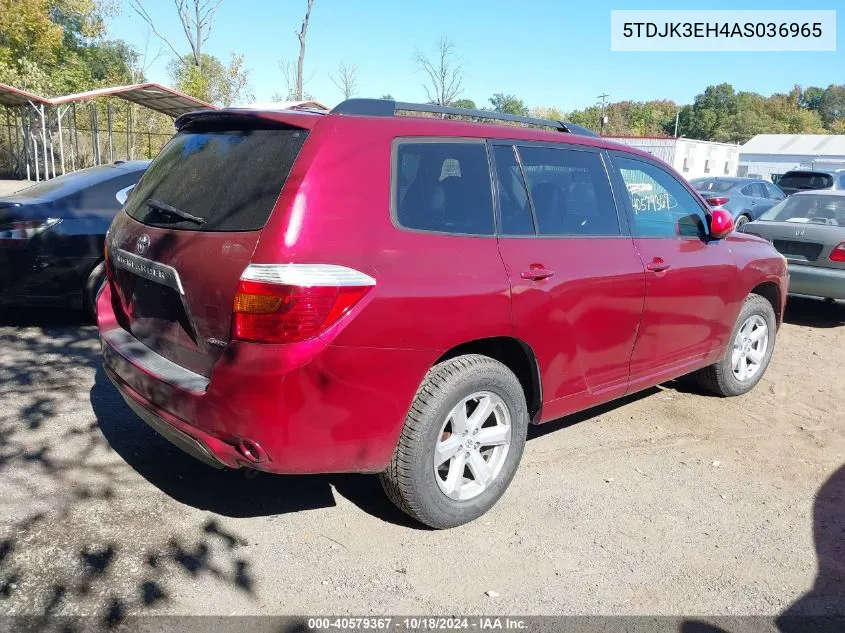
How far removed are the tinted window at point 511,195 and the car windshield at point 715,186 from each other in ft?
45.9

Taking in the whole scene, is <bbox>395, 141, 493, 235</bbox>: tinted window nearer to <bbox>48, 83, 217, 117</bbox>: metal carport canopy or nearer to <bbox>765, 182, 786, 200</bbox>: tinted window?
<bbox>765, 182, 786, 200</bbox>: tinted window

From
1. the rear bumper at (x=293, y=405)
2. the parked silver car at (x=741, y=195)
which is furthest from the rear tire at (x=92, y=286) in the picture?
the parked silver car at (x=741, y=195)

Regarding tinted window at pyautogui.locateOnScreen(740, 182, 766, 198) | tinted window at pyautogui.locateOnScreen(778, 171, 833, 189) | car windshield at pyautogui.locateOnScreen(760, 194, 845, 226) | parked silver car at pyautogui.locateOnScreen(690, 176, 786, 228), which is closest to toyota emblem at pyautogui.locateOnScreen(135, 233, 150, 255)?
car windshield at pyautogui.locateOnScreen(760, 194, 845, 226)

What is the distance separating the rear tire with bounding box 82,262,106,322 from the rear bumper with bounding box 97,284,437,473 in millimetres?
3142

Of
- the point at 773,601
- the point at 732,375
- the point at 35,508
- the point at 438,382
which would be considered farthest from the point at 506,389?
the point at 732,375

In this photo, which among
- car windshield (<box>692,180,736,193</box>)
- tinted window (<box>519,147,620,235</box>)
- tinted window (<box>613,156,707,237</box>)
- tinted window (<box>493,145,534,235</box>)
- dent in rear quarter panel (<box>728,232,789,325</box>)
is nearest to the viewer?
tinted window (<box>493,145,534,235</box>)

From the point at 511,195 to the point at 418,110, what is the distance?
622 millimetres

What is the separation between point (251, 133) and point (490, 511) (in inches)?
85.2

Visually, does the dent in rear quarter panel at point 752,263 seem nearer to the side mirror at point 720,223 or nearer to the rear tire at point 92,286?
the side mirror at point 720,223

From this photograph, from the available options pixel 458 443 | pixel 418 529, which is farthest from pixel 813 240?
pixel 418 529

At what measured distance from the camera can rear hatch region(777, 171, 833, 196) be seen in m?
19.4

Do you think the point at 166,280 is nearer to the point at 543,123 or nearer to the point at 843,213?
the point at 543,123

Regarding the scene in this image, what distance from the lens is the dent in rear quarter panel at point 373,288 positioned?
2688 mm

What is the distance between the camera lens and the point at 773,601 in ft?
9.61
